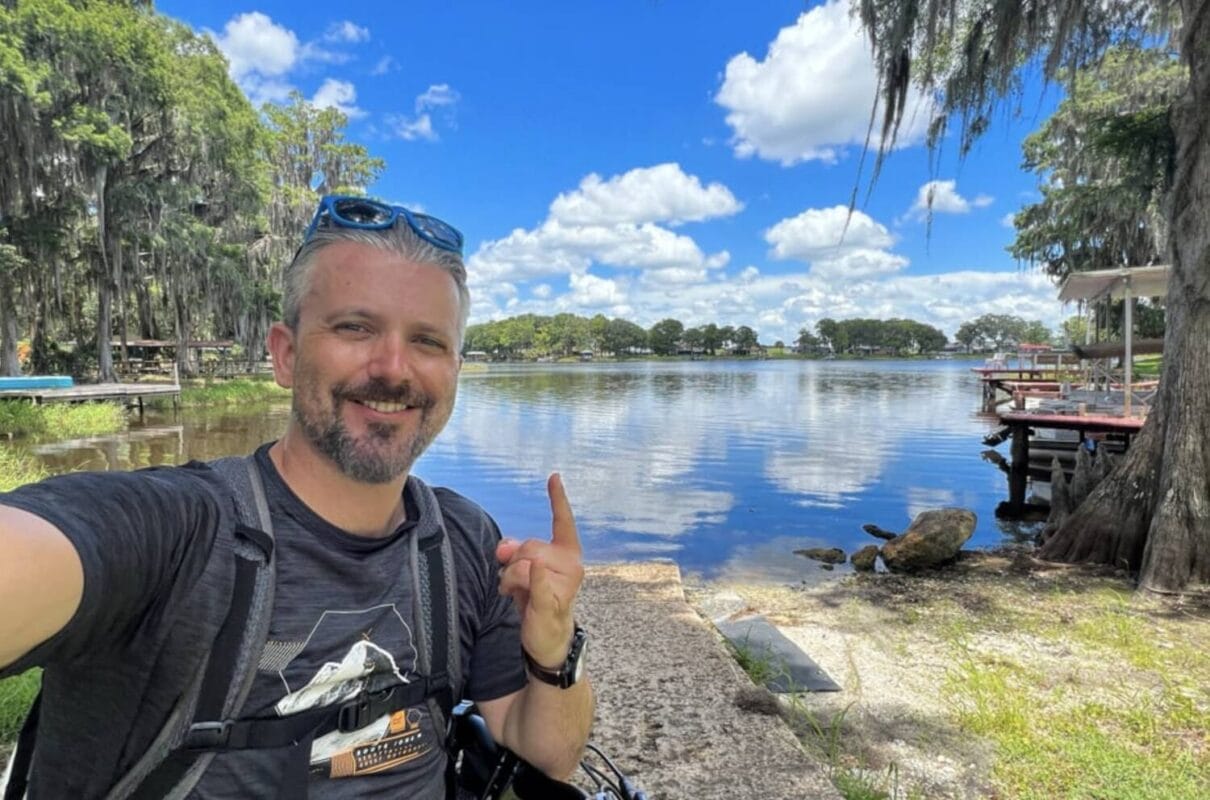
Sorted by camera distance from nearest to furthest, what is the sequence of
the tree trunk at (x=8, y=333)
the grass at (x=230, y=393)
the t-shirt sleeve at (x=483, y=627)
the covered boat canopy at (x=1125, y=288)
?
the t-shirt sleeve at (x=483, y=627) < the covered boat canopy at (x=1125, y=288) < the tree trunk at (x=8, y=333) < the grass at (x=230, y=393)

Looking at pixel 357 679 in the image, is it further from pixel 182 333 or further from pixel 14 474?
pixel 182 333

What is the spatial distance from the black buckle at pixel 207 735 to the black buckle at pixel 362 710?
7.4 inches

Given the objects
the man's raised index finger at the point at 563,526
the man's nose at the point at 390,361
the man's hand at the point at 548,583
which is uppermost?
the man's nose at the point at 390,361

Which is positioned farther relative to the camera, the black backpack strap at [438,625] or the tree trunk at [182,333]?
the tree trunk at [182,333]

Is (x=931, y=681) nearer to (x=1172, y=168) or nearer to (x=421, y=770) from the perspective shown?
(x=421, y=770)

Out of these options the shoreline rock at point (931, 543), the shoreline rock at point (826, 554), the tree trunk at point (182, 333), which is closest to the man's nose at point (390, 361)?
the shoreline rock at point (931, 543)

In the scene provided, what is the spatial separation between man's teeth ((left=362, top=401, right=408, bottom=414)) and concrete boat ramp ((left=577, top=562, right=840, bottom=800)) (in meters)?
2.03

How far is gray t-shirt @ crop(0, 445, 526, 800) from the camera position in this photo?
101cm

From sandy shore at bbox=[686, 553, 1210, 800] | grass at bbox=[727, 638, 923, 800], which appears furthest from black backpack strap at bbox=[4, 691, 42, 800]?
sandy shore at bbox=[686, 553, 1210, 800]

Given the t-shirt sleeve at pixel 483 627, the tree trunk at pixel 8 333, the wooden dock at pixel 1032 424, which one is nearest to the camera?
the t-shirt sleeve at pixel 483 627

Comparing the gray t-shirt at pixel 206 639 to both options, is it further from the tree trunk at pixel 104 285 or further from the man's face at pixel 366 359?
the tree trunk at pixel 104 285

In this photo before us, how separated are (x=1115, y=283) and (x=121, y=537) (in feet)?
56.5

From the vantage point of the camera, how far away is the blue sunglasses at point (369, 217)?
1.48 m

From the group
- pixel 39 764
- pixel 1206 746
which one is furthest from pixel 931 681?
pixel 39 764
